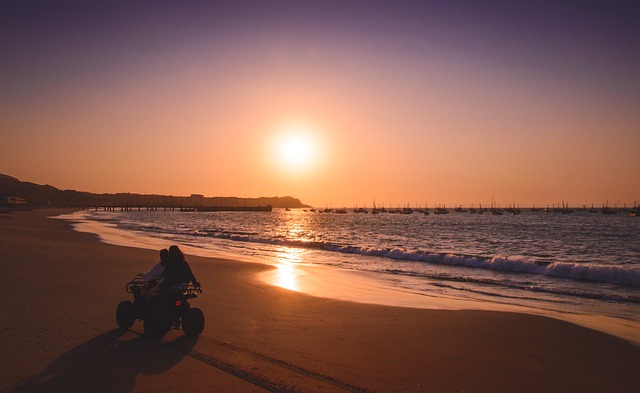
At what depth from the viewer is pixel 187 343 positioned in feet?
30.1

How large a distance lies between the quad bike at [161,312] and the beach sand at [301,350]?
25 cm

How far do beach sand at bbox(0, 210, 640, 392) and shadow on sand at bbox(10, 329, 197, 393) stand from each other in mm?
19

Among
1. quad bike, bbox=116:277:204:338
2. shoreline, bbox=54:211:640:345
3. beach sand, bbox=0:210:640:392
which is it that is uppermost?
quad bike, bbox=116:277:204:338

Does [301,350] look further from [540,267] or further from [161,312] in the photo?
[540,267]

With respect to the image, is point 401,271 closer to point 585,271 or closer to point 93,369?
point 585,271

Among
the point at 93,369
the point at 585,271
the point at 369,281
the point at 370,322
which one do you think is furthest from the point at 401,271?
the point at 93,369

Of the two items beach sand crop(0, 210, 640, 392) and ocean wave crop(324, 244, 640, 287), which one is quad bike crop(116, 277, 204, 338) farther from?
ocean wave crop(324, 244, 640, 287)

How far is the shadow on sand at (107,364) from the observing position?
6812 millimetres

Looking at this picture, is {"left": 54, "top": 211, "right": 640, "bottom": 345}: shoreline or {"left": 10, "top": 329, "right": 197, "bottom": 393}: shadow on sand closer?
{"left": 10, "top": 329, "right": 197, "bottom": 393}: shadow on sand

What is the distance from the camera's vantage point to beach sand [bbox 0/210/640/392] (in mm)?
7273

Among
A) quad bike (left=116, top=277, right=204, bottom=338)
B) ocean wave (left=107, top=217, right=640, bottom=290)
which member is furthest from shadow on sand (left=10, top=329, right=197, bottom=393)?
ocean wave (left=107, top=217, right=640, bottom=290)

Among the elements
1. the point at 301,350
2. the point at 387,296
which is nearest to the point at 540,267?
the point at 387,296

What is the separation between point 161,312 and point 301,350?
281cm

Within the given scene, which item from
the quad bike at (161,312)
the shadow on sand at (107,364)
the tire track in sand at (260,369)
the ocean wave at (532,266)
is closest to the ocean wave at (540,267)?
the ocean wave at (532,266)
